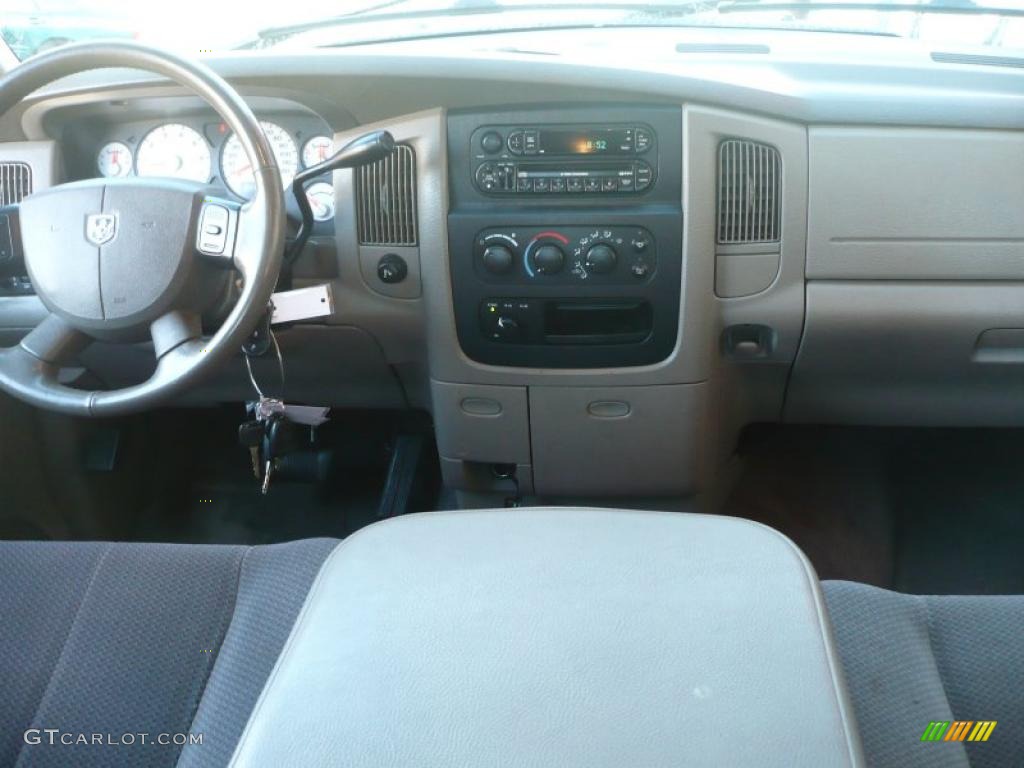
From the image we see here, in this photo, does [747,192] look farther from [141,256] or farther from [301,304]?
[141,256]

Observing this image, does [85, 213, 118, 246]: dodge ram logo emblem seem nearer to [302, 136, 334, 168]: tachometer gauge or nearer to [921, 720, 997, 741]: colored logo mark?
[302, 136, 334, 168]: tachometer gauge

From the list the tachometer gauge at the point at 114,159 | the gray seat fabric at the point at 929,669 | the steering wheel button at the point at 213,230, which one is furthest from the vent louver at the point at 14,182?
the gray seat fabric at the point at 929,669

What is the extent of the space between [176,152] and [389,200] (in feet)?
1.53

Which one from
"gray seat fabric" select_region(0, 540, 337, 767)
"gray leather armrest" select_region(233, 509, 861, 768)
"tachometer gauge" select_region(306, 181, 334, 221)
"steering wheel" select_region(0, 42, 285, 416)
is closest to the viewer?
"gray leather armrest" select_region(233, 509, 861, 768)

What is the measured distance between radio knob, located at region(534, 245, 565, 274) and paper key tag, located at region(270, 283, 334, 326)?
402 millimetres

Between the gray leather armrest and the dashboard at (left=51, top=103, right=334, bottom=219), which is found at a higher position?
the dashboard at (left=51, top=103, right=334, bottom=219)

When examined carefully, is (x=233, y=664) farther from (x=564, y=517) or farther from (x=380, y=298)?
(x=380, y=298)

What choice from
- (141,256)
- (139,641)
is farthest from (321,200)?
(139,641)

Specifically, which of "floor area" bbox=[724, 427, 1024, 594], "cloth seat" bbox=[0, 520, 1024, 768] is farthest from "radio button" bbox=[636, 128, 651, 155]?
"floor area" bbox=[724, 427, 1024, 594]

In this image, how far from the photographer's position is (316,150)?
1926mm

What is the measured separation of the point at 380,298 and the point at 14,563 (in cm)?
86

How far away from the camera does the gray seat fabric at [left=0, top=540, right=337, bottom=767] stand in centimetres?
105

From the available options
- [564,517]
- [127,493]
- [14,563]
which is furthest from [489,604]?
[127,493]

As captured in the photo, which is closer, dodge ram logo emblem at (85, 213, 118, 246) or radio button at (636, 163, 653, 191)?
dodge ram logo emblem at (85, 213, 118, 246)
